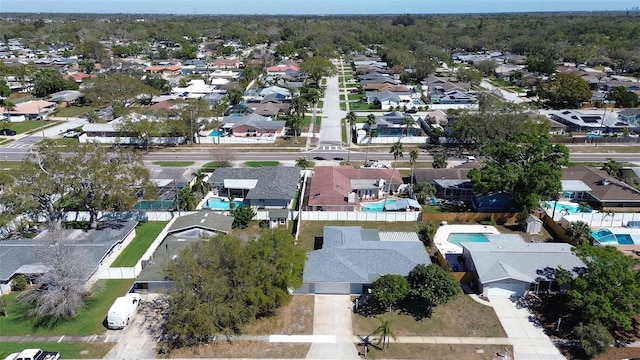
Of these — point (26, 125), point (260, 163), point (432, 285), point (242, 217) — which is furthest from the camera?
point (26, 125)

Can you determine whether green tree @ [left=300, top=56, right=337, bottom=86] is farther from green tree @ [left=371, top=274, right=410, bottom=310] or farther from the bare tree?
green tree @ [left=371, top=274, right=410, bottom=310]

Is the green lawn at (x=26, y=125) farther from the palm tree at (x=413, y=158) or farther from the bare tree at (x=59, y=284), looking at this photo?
the palm tree at (x=413, y=158)

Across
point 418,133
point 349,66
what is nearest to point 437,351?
point 418,133

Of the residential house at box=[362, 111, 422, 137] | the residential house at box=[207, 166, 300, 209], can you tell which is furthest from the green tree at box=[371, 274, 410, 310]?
the residential house at box=[362, 111, 422, 137]

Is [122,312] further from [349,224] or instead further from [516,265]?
[516,265]

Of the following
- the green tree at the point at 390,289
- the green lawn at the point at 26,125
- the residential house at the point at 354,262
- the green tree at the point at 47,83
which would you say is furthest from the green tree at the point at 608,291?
the green tree at the point at 47,83

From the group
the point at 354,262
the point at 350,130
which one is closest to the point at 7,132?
the point at 350,130
